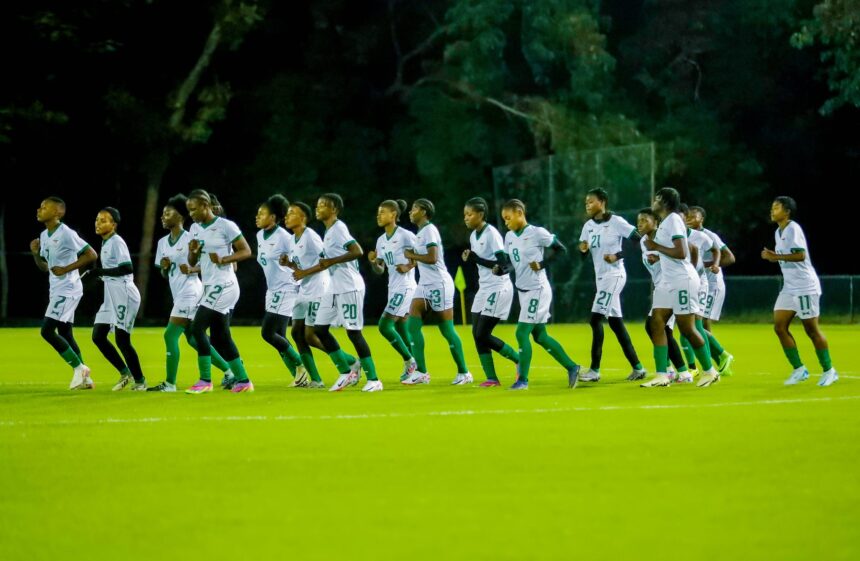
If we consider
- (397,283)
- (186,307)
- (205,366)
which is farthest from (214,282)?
(397,283)

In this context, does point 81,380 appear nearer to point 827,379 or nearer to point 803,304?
point 803,304

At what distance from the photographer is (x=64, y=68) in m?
40.9

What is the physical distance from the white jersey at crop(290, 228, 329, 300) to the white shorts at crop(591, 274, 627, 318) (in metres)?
3.38

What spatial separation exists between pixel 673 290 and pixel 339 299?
3.60 meters

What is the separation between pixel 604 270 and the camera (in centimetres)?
1784

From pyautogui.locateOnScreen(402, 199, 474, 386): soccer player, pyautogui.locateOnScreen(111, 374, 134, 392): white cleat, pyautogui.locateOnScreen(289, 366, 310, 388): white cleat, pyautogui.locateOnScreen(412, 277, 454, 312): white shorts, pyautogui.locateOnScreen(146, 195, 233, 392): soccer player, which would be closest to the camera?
pyautogui.locateOnScreen(146, 195, 233, 392): soccer player

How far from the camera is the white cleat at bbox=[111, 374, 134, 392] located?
16266mm

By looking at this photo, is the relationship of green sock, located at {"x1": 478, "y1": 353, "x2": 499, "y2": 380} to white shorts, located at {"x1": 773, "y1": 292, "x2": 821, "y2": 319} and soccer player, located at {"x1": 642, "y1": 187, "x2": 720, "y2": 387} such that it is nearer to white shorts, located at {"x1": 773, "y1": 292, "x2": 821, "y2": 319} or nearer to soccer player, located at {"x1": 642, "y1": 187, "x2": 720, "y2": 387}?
soccer player, located at {"x1": 642, "y1": 187, "x2": 720, "y2": 387}

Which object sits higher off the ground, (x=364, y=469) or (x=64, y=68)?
(x=64, y=68)

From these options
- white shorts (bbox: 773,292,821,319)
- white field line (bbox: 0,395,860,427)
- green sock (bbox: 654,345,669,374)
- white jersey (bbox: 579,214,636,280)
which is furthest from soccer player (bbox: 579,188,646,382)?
white field line (bbox: 0,395,860,427)

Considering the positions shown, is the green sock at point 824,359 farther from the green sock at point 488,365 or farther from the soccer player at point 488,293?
the green sock at point 488,365

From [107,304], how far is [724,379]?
285 inches

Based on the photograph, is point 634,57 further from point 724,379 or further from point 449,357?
point 724,379

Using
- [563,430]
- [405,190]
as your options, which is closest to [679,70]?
[405,190]
